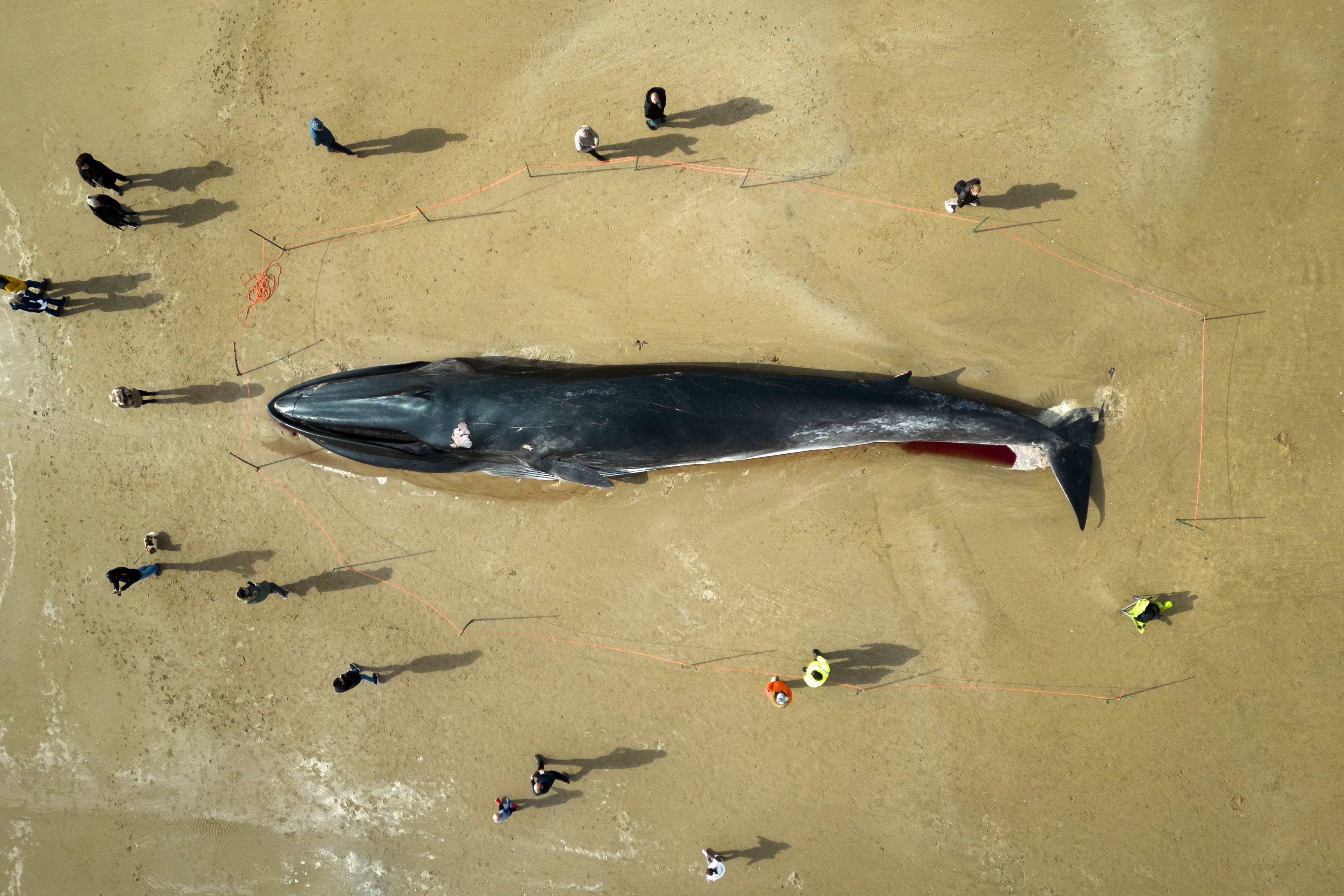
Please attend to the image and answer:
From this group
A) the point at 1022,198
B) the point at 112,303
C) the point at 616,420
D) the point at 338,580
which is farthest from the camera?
the point at 112,303

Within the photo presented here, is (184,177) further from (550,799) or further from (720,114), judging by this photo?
(550,799)

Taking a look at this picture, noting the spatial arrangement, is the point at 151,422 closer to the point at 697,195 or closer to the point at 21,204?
the point at 21,204

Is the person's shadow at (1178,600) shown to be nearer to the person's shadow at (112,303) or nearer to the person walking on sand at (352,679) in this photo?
the person walking on sand at (352,679)

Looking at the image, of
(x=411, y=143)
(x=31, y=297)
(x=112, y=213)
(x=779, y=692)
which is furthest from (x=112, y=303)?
(x=779, y=692)

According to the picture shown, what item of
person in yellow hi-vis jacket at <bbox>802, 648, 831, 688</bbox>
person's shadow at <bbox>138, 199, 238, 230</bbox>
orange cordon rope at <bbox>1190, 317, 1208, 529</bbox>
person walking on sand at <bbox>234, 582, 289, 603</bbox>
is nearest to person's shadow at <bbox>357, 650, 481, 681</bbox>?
person walking on sand at <bbox>234, 582, 289, 603</bbox>

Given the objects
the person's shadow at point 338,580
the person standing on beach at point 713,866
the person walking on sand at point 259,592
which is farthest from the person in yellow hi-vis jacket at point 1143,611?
the person walking on sand at point 259,592

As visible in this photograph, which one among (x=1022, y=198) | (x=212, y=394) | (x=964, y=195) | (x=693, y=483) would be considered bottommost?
(x=693, y=483)

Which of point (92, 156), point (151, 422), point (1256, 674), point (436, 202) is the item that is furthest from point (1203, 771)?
point (92, 156)
